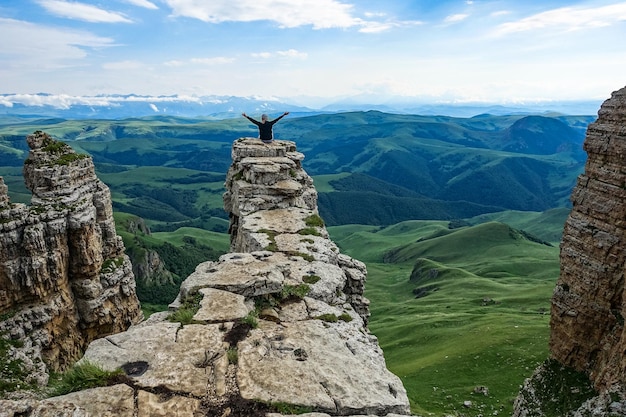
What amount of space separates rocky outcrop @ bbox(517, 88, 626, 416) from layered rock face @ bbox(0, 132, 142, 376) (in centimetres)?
4346

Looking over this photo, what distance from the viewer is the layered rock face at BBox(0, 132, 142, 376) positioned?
129 feet

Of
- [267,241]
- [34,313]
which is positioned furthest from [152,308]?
[267,241]

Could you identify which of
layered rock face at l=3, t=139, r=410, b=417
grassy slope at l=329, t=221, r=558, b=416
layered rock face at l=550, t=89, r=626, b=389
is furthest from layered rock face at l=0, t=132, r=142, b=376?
layered rock face at l=550, t=89, r=626, b=389

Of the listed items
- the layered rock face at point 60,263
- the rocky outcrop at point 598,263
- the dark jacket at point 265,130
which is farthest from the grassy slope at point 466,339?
the layered rock face at point 60,263

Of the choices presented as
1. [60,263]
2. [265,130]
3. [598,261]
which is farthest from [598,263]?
[60,263]

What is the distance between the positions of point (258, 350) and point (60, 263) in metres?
34.6

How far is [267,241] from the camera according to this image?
28250 mm

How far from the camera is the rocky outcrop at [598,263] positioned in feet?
119

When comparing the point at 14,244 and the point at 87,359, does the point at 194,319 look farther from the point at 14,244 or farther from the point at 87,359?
the point at 14,244

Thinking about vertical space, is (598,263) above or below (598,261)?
below

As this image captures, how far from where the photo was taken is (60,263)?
43.2m

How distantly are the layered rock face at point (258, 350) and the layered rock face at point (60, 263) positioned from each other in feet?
79.1

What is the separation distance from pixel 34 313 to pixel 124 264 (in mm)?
14554

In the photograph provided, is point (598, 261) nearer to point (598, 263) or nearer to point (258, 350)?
point (598, 263)
